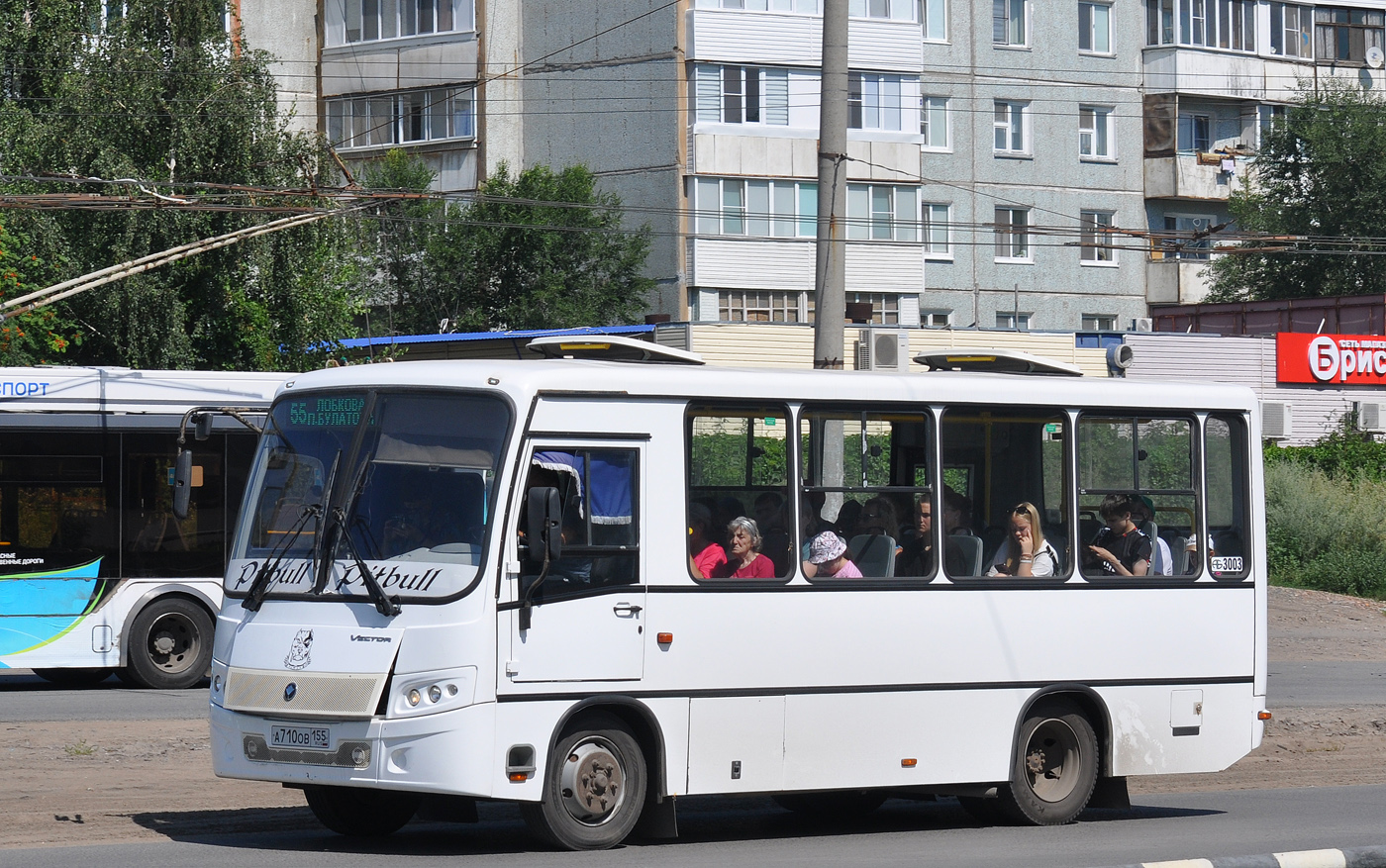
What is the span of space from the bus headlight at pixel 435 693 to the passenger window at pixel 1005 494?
128 inches

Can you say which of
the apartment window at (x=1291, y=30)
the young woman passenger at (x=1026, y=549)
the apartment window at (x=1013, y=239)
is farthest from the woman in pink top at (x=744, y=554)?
the apartment window at (x=1291, y=30)

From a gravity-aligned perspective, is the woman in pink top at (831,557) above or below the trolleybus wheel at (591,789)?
above

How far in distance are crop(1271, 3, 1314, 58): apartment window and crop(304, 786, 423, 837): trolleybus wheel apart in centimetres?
5476

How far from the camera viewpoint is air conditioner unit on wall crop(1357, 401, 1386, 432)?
47969 mm

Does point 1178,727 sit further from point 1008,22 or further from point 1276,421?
point 1008,22

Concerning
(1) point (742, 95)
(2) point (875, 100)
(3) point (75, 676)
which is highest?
(2) point (875, 100)

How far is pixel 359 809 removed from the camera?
10.6 metres

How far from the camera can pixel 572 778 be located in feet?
32.3

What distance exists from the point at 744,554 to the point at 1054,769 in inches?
102

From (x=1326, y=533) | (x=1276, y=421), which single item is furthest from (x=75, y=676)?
(x=1276, y=421)

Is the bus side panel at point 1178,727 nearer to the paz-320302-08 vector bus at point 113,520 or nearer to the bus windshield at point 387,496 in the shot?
the bus windshield at point 387,496

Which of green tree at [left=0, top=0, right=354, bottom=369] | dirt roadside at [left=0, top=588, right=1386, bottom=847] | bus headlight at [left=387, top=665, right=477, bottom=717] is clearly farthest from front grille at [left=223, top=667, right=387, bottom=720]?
green tree at [left=0, top=0, right=354, bottom=369]

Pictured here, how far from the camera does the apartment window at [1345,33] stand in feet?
201

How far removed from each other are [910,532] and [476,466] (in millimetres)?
2834
